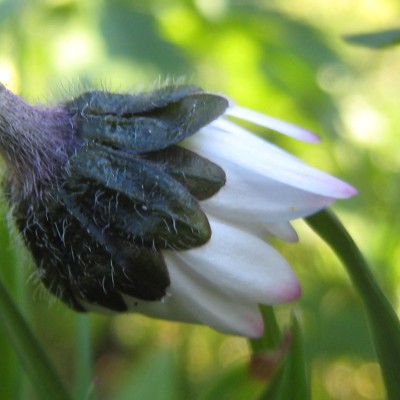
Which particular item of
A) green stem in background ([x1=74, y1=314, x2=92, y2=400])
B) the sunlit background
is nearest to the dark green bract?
green stem in background ([x1=74, y1=314, x2=92, y2=400])

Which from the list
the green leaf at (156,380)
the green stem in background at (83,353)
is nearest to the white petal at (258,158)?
the green stem in background at (83,353)

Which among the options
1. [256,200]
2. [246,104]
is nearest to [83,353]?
[256,200]

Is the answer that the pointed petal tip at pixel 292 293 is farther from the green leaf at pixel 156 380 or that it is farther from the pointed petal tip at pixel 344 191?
the green leaf at pixel 156 380

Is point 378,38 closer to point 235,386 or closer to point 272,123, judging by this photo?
point 272,123

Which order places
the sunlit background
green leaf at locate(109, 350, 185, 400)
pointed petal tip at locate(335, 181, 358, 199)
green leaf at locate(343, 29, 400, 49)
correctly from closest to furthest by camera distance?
pointed petal tip at locate(335, 181, 358, 199) < green leaf at locate(343, 29, 400, 49) < green leaf at locate(109, 350, 185, 400) < the sunlit background

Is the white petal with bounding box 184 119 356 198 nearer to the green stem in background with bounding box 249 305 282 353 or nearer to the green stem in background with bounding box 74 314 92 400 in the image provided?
the green stem in background with bounding box 249 305 282 353

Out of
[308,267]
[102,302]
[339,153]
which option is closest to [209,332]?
[308,267]
